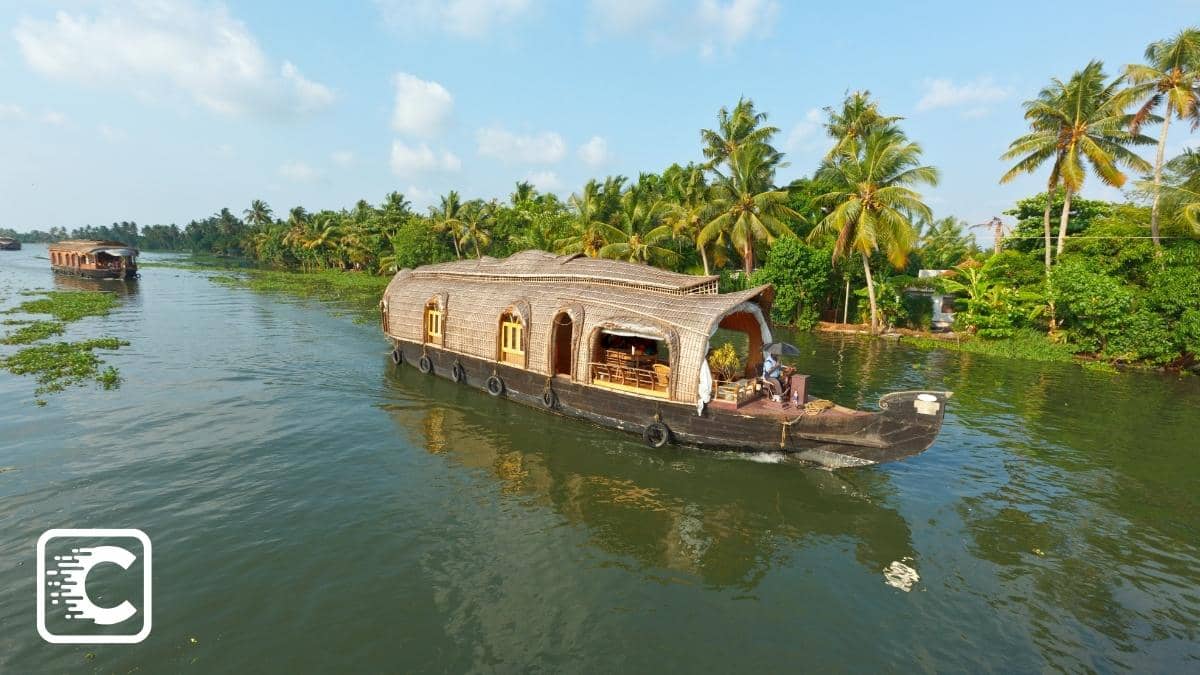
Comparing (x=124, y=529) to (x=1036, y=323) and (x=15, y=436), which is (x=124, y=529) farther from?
(x=1036, y=323)

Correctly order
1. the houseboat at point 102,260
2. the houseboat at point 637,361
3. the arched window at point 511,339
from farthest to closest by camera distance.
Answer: the houseboat at point 102,260
the arched window at point 511,339
the houseboat at point 637,361

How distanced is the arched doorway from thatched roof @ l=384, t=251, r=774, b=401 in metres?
0.21

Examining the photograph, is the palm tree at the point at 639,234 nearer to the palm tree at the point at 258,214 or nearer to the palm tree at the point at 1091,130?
the palm tree at the point at 1091,130

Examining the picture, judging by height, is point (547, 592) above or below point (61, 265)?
below

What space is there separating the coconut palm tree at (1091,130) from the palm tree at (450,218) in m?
36.7

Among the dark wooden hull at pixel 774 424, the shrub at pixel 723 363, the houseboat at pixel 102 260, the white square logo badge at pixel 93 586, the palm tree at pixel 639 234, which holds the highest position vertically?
the palm tree at pixel 639 234

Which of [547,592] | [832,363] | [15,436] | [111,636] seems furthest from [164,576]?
[832,363]

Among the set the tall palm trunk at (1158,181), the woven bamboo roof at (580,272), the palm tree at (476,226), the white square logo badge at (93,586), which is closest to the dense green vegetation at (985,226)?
the tall palm trunk at (1158,181)

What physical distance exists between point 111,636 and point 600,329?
841 centimetres

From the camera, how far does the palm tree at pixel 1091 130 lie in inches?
821

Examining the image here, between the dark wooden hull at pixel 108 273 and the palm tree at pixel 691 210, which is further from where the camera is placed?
the dark wooden hull at pixel 108 273

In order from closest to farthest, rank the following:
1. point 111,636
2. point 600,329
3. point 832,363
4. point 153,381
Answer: point 111,636, point 600,329, point 153,381, point 832,363

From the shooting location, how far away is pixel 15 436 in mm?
10547

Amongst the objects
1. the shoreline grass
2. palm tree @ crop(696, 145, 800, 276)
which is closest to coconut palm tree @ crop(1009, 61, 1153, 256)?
palm tree @ crop(696, 145, 800, 276)
